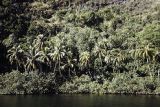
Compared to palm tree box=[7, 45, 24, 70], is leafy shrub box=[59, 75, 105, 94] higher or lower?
lower

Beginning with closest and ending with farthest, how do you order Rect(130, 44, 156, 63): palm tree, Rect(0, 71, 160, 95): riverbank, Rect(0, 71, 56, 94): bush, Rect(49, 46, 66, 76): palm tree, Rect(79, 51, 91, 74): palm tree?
Rect(0, 71, 56, 94): bush → Rect(0, 71, 160, 95): riverbank → Rect(49, 46, 66, 76): palm tree → Rect(79, 51, 91, 74): palm tree → Rect(130, 44, 156, 63): palm tree

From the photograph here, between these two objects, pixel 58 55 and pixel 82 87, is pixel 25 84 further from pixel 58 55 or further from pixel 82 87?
pixel 82 87

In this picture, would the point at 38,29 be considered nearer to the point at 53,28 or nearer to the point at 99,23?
the point at 53,28

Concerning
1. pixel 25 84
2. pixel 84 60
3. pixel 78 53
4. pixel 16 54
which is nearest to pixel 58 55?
pixel 84 60

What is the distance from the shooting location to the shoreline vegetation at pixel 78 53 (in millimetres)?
115562

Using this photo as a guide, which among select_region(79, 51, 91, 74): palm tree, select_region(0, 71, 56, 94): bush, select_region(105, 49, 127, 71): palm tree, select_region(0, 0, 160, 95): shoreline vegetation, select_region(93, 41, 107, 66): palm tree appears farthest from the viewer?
select_region(93, 41, 107, 66): palm tree

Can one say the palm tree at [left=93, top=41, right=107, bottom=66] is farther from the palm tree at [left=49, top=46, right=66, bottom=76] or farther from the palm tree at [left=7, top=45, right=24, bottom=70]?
the palm tree at [left=7, top=45, right=24, bottom=70]

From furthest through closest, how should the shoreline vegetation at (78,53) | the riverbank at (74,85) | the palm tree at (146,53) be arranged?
1. the palm tree at (146,53)
2. the shoreline vegetation at (78,53)
3. the riverbank at (74,85)

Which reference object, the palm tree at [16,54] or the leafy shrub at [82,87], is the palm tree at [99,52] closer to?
the leafy shrub at [82,87]

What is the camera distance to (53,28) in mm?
148875

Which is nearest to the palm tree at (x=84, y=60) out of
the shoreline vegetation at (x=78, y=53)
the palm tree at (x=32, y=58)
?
the shoreline vegetation at (x=78, y=53)

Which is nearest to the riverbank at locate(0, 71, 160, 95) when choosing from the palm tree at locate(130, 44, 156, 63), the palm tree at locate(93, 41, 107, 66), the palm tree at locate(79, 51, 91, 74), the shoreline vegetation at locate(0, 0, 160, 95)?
the shoreline vegetation at locate(0, 0, 160, 95)

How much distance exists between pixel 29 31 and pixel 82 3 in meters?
45.9

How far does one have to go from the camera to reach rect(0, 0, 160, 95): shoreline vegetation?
116 metres
